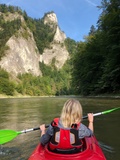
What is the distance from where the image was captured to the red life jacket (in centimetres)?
380

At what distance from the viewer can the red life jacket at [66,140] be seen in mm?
3805

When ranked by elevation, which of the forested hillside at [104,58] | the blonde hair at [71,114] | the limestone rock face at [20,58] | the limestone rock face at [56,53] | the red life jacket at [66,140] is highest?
the limestone rock face at [56,53]

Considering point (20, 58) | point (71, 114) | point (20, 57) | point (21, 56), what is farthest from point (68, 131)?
point (21, 56)

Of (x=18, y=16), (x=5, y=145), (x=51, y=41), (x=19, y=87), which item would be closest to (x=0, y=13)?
(x=18, y=16)

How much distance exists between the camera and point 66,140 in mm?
3793

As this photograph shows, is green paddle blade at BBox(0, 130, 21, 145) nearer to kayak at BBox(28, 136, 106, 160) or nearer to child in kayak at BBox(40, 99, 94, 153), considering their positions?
kayak at BBox(28, 136, 106, 160)

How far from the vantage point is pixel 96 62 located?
122 ft

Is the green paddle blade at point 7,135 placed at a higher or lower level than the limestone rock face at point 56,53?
lower

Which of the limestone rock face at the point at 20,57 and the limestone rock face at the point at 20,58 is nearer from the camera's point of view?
the limestone rock face at the point at 20,58

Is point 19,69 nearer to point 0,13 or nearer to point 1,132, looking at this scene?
point 0,13

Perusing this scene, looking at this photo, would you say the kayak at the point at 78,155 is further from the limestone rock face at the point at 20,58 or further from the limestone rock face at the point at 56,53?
the limestone rock face at the point at 56,53

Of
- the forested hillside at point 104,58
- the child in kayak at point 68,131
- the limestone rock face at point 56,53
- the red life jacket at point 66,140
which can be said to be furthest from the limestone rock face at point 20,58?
the red life jacket at point 66,140

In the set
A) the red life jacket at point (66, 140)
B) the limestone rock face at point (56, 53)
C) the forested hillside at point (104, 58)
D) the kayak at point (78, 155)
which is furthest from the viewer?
the limestone rock face at point (56, 53)

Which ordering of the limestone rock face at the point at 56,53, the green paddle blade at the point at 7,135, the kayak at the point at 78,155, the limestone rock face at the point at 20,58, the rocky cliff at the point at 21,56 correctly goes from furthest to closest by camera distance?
the limestone rock face at the point at 56,53, the rocky cliff at the point at 21,56, the limestone rock face at the point at 20,58, the green paddle blade at the point at 7,135, the kayak at the point at 78,155
